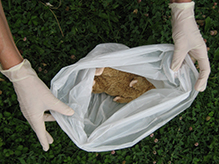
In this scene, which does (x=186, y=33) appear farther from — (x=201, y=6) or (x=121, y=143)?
(x=201, y=6)

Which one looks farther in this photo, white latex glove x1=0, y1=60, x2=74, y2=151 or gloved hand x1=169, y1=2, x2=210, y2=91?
gloved hand x1=169, y1=2, x2=210, y2=91

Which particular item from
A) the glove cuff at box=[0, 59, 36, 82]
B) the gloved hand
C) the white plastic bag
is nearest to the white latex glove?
the glove cuff at box=[0, 59, 36, 82]

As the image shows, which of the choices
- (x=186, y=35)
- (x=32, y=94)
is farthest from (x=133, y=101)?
(x=32, y=94)

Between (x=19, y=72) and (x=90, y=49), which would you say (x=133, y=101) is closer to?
(x=90, y=49)

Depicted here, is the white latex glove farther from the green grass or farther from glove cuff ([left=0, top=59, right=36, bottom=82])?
the green grass

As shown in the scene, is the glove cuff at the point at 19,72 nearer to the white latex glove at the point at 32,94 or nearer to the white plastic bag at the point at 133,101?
the white latex glove at the point at 32,94

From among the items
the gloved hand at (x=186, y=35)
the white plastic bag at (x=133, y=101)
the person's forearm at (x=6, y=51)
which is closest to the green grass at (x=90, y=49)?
the white plastic bag at (x=133, y=101)

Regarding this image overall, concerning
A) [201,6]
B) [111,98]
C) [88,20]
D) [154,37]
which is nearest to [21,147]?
[111,98]
